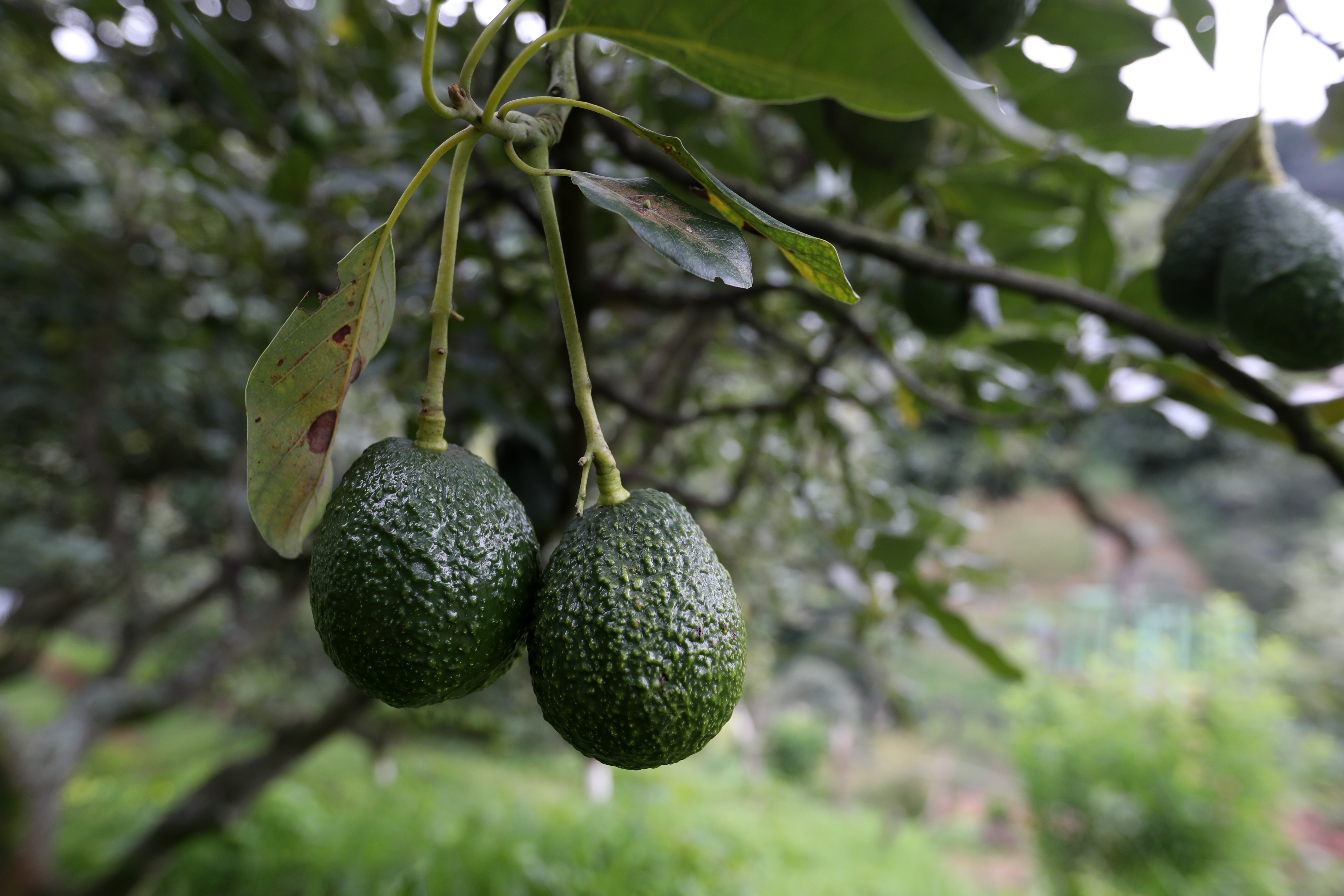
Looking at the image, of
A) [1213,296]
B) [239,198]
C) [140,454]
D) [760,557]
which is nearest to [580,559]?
[1213,296]

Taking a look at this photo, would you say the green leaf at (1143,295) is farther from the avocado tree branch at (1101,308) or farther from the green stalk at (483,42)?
the green stalk at (483,42)

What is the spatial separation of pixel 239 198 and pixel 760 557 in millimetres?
2044

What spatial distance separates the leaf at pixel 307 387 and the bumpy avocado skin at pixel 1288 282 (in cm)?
91

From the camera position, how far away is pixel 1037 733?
5426 mm

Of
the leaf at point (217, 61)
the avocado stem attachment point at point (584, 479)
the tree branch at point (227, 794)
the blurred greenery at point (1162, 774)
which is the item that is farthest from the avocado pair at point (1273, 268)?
A: the blurred greenery at point (1162, 774)

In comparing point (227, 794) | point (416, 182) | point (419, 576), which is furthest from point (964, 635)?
point (227, 794)

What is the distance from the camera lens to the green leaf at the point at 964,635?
1191 mm

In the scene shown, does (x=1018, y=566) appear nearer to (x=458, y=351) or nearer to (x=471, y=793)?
(x=471, y=793)

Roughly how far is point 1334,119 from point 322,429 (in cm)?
135

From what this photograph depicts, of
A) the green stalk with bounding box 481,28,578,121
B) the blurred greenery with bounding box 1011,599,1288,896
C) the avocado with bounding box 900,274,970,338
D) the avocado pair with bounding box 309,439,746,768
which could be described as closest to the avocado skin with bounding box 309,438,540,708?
the avocado pair with bounding box 309,439,746,768

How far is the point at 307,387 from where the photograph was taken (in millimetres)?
506

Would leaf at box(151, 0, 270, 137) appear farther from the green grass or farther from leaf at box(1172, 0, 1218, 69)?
the green grass

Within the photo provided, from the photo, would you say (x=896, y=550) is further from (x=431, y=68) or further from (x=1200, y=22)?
(x=431, y=68)

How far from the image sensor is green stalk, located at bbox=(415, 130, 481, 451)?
472 millimetres
